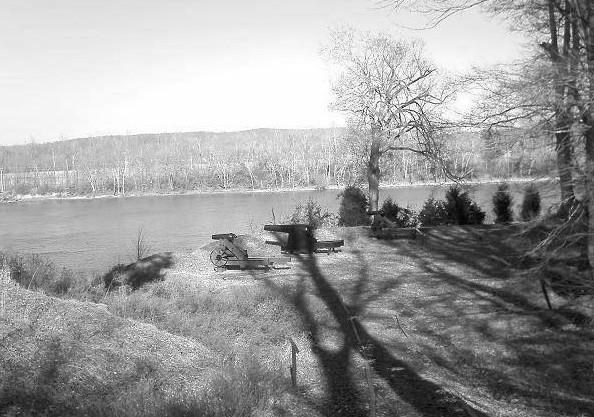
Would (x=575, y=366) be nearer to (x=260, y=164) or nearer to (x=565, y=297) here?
(x=565, y=297)

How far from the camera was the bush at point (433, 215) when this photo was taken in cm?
2212

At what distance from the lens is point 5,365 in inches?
239

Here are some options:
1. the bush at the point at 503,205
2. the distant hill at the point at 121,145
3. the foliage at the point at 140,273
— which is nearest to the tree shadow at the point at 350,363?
the foliage at the point at 140,273

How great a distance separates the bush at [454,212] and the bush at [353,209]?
225cm

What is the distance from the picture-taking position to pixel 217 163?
118 meters

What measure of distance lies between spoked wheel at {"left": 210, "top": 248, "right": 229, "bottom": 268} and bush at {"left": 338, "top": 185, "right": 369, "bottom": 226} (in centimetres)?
736

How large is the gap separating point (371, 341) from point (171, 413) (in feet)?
15.5

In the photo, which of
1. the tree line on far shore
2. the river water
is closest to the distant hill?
the tree line on far shore

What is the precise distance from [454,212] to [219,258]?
10687mm

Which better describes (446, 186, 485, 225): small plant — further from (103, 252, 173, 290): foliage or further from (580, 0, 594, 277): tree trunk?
(580, 0, 594, 277): tree trunk

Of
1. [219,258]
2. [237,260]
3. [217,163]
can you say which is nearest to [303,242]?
[237,260]

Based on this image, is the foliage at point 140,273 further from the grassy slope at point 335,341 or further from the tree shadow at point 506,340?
the tree shadow at point 506,340

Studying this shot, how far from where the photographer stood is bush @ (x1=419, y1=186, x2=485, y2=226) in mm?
21969

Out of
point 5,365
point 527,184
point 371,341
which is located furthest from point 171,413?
point 527,184
